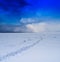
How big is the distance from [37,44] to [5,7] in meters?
0.61

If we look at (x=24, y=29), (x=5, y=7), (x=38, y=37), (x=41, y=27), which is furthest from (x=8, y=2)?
(x=38, y=37)

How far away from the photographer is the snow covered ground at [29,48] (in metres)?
1.30

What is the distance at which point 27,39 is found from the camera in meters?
1.70

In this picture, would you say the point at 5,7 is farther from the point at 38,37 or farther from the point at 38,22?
the point at 38,37

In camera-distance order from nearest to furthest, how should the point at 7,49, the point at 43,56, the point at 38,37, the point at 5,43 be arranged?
the point at 43,56 → the point at 7,49 → the point at 5,43 → the point at 38,37

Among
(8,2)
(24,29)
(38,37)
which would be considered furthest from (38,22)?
(8,2)

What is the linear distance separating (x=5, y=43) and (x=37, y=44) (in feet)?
1.34

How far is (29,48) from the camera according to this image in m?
1.51

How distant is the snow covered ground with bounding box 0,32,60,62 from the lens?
130 centimetres

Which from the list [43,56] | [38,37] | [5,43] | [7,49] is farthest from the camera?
[38,37]

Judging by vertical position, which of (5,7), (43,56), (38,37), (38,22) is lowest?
(43,56)

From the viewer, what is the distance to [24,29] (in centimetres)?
150

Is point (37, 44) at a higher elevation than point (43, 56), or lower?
higher

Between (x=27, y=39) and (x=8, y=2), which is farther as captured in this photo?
(x=27, y=39)
